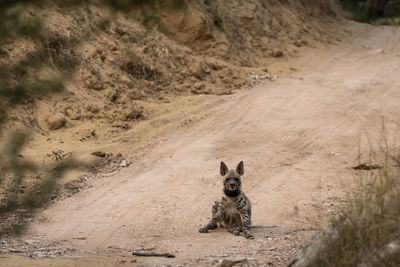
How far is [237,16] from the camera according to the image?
69.7ft

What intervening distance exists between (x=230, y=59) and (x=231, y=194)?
392 inches

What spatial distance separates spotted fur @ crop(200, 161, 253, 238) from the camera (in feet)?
32.4

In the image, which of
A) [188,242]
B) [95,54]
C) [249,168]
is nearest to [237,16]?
[95,54]

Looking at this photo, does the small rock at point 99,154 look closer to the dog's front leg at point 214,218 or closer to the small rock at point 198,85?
the dog's front leg at point 214,218

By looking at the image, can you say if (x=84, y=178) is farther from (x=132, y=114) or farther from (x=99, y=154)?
(x=132, y=114)

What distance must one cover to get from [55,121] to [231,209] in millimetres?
5973

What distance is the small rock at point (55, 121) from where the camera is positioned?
14.3 m

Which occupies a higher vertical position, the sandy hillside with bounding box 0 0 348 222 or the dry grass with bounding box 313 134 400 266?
the sandy hillside with bounding box 0 0 348 222

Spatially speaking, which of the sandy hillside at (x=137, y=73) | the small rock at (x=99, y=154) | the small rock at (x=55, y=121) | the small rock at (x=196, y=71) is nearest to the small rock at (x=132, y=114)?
the sandy hillside at (x=137, y=73)

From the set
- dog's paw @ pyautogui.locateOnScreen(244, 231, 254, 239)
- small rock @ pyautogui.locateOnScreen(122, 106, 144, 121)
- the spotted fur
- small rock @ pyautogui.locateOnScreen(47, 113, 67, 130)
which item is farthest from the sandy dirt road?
small rock @ pyautogui.locateOnScreen(47, 113, 67, 130)

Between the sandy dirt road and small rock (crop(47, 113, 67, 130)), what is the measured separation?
2.24 meters

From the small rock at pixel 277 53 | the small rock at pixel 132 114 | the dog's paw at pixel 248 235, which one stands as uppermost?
the small rock at pixel 277 53

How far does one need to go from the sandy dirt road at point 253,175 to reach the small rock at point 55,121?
88.1 inches

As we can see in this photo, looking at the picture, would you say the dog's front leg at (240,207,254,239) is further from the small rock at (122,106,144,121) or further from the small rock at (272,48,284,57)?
the small rock at (272,48,284,57)
